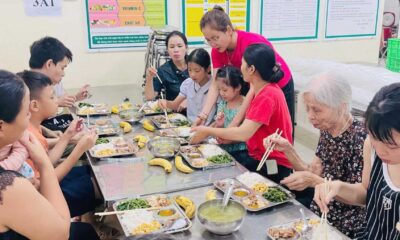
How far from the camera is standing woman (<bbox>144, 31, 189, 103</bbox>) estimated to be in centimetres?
337

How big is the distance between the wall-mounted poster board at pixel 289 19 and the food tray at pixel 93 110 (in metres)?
2.12

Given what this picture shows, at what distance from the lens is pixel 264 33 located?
4.45 meters

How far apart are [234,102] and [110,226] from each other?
4.09 feet

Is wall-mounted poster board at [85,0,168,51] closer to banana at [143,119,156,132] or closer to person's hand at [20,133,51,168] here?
banana at [143,119,156,132]

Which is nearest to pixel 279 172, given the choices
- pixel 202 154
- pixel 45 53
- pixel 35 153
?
pixel 202 154

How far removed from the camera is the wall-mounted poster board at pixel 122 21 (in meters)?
3.77

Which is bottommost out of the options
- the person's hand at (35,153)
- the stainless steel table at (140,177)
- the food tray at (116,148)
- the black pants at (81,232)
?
the black pants at (81,232)

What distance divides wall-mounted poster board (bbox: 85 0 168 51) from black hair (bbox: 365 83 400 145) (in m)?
3.08

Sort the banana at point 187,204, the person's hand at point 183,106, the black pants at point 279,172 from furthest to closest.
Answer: the person's hand at point 183,106 → the black pants at point 279,172 → the banana at point 187,204

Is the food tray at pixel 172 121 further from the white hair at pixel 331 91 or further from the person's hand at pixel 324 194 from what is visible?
the person's hand at pixel 324 194

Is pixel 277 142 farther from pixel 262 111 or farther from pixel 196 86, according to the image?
pixel 196 86

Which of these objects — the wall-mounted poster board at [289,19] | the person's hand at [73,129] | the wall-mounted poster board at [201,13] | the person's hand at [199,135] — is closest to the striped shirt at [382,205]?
the person's hand at [199,135]

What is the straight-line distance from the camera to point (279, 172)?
2350mm

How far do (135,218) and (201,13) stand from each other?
3006 mm
